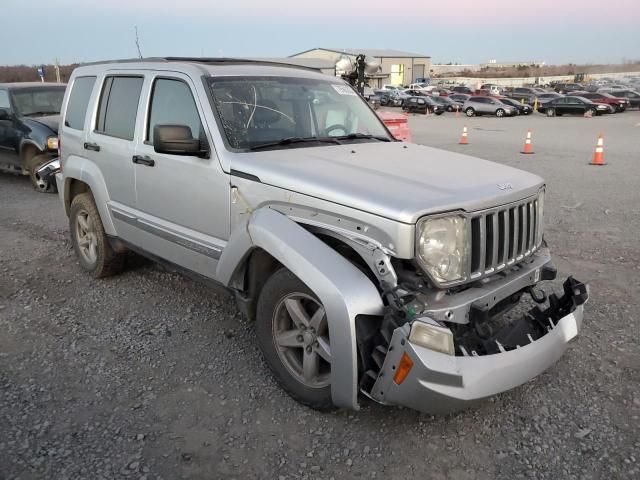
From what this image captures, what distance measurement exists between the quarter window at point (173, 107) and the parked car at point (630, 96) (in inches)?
1712

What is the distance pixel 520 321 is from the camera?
3299mm

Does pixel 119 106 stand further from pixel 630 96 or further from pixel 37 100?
pixel 630 96

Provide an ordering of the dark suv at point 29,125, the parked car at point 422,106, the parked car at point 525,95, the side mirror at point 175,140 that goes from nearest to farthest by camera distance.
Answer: the side mirror at point 175,140 < the dark suv at point 29,125 < the parked car at point 422,106 < the parked car at point 525,95

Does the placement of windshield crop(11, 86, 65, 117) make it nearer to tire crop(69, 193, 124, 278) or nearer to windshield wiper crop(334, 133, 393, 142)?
tire crop(69, 193, 124, 278)

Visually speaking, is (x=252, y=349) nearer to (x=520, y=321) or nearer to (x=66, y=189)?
(x=520, y=321)

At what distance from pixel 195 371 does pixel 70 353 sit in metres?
0.96

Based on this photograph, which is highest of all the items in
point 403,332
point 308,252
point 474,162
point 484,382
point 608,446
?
point 474,162

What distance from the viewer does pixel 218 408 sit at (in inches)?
128

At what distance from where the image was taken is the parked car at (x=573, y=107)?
117ft

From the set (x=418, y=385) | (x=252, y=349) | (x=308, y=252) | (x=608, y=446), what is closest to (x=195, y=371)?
(x=252, y=349)

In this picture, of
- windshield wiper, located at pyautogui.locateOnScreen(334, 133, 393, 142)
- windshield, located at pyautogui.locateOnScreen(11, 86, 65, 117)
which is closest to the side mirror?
windshield wiper, located at pyautogui.locateOnScreen(334, 133, 393, 142)

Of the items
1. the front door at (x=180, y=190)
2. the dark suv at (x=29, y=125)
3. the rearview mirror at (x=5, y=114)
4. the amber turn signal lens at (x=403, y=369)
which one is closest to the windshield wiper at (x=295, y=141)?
the front door at (x=180, y=190)

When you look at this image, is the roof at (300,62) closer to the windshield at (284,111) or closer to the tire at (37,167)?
the windshield at (284,111)

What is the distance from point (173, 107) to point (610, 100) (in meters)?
40.7
